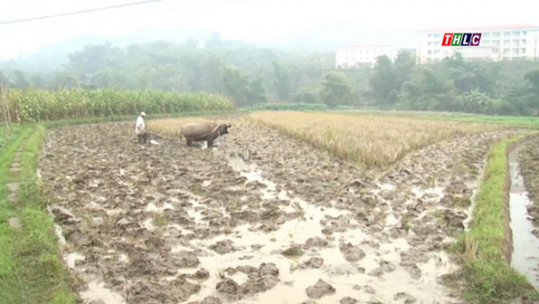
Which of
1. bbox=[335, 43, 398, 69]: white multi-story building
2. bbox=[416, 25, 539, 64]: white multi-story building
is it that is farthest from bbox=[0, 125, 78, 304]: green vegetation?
bbox=[335, 43, 398, 69]: white multi-story building

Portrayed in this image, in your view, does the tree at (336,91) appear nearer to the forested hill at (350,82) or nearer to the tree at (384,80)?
the forested hill at (350,82)

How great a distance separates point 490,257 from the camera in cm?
520

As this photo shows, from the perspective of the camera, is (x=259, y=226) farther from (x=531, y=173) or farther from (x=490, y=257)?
(x=531, y=173)

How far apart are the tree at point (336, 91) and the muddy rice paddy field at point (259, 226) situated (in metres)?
42.8

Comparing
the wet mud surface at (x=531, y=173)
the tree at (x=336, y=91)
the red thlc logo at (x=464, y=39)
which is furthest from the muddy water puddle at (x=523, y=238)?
the tree at (x=336, y=91)

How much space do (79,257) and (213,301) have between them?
6.49ft

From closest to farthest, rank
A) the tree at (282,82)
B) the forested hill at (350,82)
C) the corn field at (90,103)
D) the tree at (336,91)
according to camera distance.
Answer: the corn field at (90,103) < the forested hill at (350,82) < the tree at (336,91) < the tree at (282,82)

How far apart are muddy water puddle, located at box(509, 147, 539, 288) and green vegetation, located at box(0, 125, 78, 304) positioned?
4.88 metres

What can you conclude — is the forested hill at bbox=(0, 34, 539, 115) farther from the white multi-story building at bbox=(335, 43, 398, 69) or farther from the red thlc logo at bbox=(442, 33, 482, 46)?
the red thlc logo at bbox=(442, 33, 482, 46)

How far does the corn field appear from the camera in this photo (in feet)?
75.1

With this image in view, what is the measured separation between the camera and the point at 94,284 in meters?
4.66

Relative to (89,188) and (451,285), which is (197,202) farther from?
(451,285)

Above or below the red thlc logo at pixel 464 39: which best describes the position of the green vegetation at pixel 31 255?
below

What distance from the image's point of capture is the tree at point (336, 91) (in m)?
55.0
